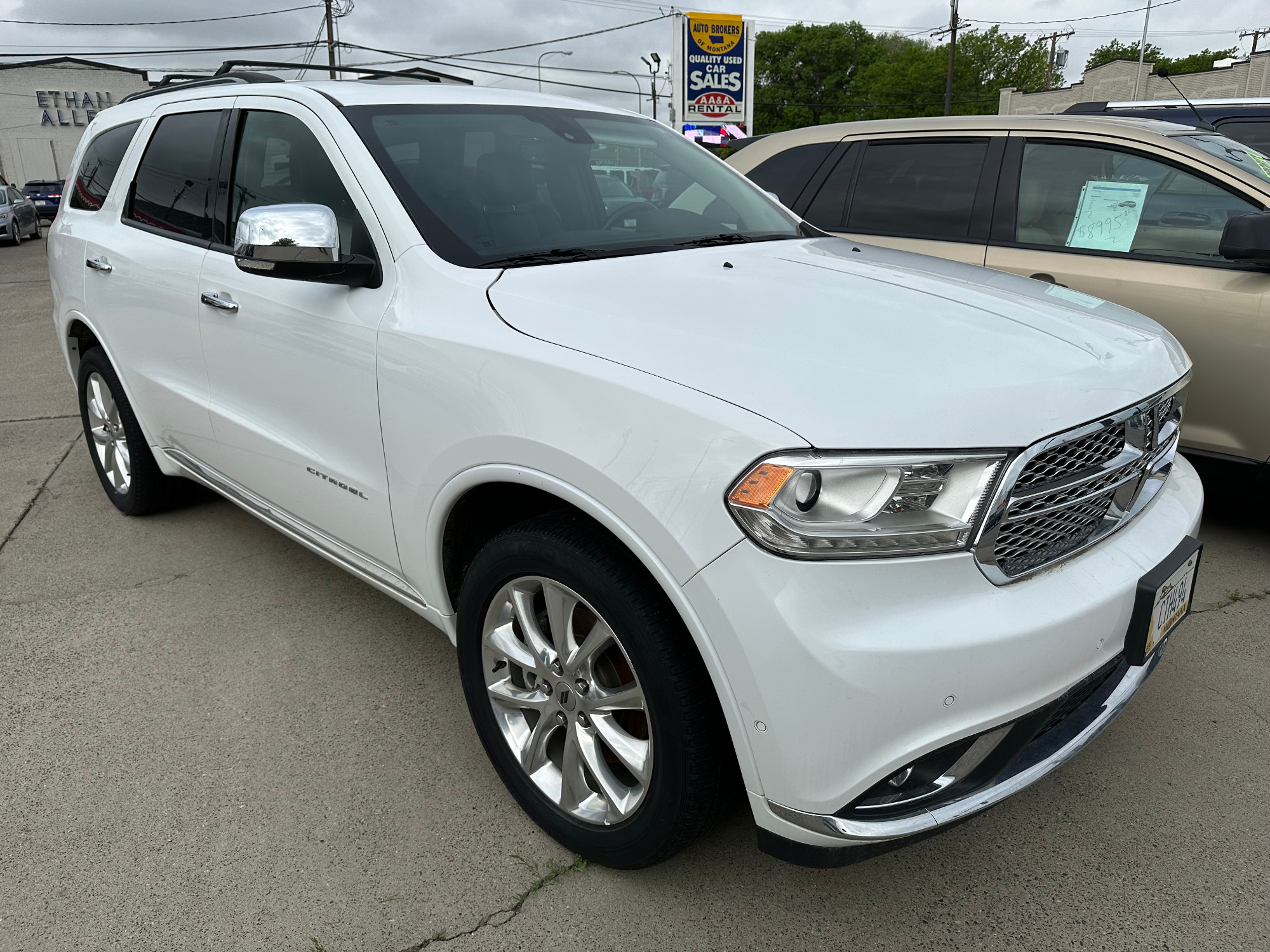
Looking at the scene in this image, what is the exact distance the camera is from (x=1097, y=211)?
13.5ft

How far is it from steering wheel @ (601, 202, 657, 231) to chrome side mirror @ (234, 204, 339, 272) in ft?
2.52

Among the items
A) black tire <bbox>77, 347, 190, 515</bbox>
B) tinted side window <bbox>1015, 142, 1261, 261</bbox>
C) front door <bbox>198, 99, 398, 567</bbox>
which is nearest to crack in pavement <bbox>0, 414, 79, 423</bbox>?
black tire <bbox>77, 347, 190, 515</bbox>

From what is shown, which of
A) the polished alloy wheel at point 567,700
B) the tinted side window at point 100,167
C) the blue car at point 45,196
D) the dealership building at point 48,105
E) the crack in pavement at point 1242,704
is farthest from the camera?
the dealership building at point 48,105

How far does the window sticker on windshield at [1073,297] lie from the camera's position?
2428mm

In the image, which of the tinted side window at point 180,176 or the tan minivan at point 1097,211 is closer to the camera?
the tinted side window at point 180,176

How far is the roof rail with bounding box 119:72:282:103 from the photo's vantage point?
335 centimetres

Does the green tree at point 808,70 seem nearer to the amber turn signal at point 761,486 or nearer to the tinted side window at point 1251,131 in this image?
the tinted side window at point 1251,131

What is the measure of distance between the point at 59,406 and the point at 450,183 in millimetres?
5338

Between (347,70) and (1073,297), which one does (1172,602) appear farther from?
(347,70)

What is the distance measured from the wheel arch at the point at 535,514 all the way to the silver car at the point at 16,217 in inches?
1033

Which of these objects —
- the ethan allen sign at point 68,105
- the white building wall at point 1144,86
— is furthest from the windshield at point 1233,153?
the ethan allen sign at point 68,105

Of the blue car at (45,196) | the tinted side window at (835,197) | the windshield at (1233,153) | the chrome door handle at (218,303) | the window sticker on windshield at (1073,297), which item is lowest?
the blue car at (45,196)

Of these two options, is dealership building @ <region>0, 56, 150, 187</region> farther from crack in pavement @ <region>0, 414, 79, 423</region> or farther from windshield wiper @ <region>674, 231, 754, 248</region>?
windshield wiper @ <region>674, 231, 754, 248</region>

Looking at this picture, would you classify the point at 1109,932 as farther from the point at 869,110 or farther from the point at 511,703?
the point at 869,110
